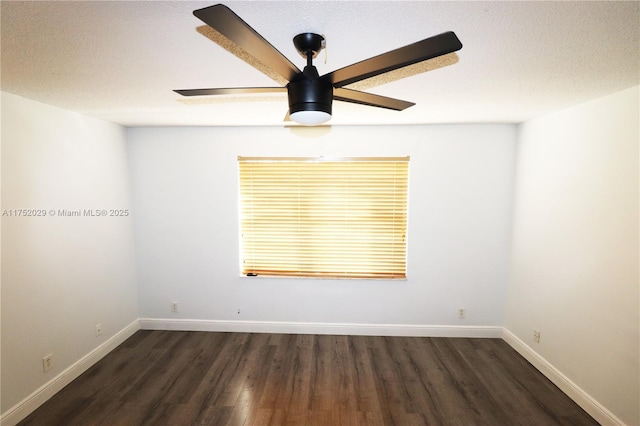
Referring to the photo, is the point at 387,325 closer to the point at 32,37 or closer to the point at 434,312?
the point at 434,312

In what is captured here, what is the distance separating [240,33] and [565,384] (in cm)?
340

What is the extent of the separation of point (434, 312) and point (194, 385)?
2.56m

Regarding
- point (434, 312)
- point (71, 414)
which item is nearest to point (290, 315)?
point (434, 312)

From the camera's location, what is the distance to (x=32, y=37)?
51.1 inches

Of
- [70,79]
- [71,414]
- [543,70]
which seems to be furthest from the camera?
[71,414]

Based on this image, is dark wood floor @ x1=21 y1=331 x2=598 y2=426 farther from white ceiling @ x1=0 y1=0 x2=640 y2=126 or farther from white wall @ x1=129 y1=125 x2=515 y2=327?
white ceiling @ x1=0 y1=0 x2=640 y2=126

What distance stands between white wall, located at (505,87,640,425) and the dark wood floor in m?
0.40

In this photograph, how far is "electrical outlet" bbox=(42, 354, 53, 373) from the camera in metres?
2.36

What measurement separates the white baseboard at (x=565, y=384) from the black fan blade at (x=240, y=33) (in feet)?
10.1

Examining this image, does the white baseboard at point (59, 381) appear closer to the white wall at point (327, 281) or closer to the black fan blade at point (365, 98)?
the white wall at point (327, 281)

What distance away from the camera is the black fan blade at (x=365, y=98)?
1.36 metres

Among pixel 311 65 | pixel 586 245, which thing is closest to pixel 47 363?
pixel 311 65

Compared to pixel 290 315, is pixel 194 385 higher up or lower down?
lower down

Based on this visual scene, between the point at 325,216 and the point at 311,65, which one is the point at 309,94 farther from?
the point at 325,216
